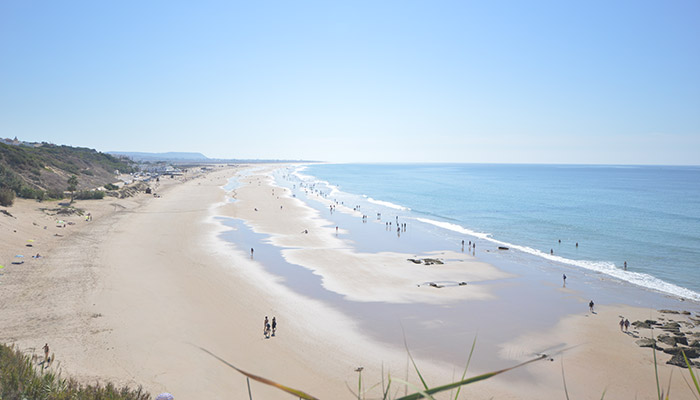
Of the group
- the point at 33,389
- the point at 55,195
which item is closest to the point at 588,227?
the point at 33,389

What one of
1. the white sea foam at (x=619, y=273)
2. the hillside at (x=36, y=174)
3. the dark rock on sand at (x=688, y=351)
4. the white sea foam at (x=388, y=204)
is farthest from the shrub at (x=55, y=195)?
the dark rock on sand at (x=688, y=351)

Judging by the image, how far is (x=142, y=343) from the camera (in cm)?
1872

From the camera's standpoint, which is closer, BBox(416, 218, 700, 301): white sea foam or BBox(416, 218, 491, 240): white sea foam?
BBox(416, 218, 700, 301): white sea foam

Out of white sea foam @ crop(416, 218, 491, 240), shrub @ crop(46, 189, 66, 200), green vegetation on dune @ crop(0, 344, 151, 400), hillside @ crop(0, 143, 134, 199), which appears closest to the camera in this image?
green vegetation on dune @ crop(0, 344, 151, 400)

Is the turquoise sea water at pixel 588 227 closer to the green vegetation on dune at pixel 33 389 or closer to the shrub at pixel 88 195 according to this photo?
the green vegetation on dune at pixel 33 389

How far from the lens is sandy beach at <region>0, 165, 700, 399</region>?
1686cm

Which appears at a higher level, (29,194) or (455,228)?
(29,194)

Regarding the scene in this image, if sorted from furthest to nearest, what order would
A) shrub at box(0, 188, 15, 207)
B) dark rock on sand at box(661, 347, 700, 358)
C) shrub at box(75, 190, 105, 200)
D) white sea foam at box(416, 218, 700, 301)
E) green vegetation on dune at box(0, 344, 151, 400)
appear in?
shrub at box(75, 190, 105, 200), shrub at box(0, 188, 15, 207), white sea foam at box(416, 218, 700, 301), dark rock on sand at box(661, 347, 700, 358), green vegetation on dune at box(0, 344, 151, 400)

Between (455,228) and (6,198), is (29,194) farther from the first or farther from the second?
(455,228)

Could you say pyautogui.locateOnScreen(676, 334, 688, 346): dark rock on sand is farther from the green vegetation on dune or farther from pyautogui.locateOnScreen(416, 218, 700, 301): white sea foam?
the green vegetation on dune

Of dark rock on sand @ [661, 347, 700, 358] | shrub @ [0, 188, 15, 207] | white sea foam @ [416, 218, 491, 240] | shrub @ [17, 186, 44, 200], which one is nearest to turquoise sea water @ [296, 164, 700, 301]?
white sea foam @ [416, 218, 491, 240]

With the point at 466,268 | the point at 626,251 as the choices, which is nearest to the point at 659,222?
the point at 626,251

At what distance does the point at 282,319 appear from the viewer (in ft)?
74.1

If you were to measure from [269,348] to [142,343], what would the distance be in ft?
18.5
